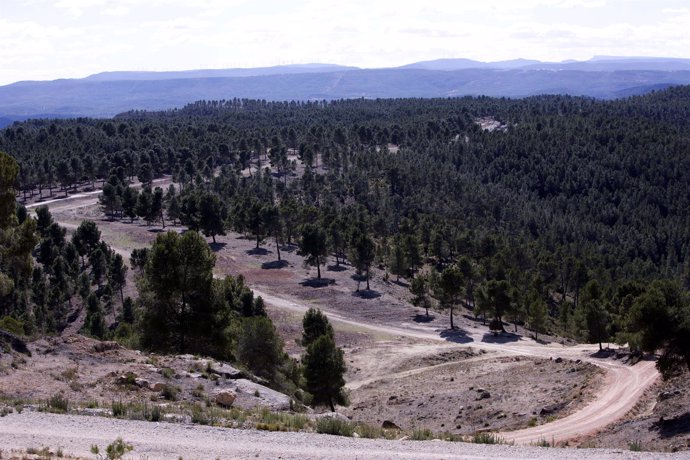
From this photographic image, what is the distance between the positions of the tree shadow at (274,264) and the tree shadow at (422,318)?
27.1m

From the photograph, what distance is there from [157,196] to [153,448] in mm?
103103

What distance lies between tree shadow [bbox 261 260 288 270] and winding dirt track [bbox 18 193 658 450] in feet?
62.7

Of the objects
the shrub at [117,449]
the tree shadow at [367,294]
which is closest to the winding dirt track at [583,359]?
the tree shadow at [367,294]

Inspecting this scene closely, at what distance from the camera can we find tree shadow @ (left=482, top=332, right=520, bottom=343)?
229 ft

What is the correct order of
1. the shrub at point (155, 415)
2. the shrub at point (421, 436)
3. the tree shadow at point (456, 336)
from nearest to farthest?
the shrub at point (155, 415) → the shrub at point (421, 436) → the tree shadow at point (456, 336)

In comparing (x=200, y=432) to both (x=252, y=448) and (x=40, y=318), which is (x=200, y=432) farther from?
(x=40, y=318)

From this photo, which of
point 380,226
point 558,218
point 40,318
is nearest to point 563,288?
point 380,226

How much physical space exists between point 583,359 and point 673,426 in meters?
25.1

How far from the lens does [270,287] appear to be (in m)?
88.1

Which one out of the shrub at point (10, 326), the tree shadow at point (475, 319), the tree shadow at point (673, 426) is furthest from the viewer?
the tree shadow at point (475, 319)

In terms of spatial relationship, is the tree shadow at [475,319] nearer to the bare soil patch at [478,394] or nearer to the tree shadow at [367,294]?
the tree shadow at [367,294]

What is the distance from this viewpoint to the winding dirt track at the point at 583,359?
32.8 m

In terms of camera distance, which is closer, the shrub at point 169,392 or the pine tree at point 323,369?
the shrub at point 169,392

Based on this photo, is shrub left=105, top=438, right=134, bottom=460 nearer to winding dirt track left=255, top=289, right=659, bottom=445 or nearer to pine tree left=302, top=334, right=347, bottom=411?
winding dirt track left=255, top=289, right=659, bottom=445
